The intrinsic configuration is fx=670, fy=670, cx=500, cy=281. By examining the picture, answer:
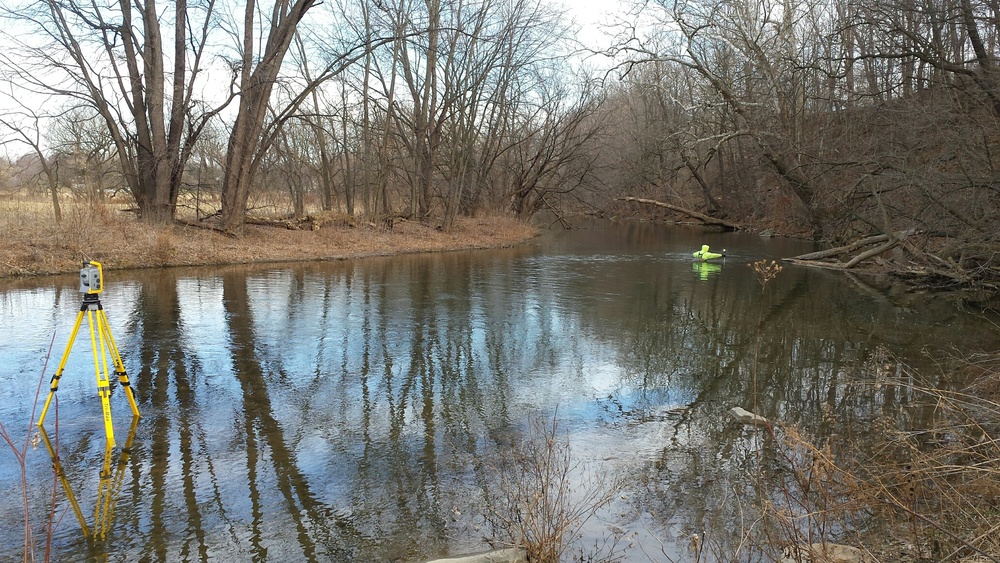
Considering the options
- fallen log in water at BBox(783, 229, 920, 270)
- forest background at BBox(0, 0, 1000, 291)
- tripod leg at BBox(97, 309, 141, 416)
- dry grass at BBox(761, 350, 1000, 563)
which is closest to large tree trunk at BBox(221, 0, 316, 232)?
forest background at BBox(0, 0, 1000, 291)

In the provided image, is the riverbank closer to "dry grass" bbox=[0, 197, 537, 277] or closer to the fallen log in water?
"dry grass" bbox=[0, 197, 537, 277]

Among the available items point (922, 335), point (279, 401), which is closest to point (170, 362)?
point (279, 401)

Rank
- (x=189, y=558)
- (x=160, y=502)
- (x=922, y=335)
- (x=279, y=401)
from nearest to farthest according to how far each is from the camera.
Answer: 1. (x=189, y=558)
2. (x=160, y=502)
3. (x=279, y=401)
4. (x=922, y=335)

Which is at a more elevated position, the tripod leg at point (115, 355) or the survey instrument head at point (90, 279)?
the survey instrument head at point (90, 279)

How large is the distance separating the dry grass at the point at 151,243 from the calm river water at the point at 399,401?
4.47ft

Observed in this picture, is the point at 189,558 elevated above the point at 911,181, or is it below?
below

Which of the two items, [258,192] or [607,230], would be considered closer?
[258,192]

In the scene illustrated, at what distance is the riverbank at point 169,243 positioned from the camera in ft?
55.9

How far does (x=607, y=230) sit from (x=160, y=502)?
3924 centimetres

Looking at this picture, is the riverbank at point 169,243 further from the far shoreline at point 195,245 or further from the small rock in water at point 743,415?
the small rock in water at point 743,415

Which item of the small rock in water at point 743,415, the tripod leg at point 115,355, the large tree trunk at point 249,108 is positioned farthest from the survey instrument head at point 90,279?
the large tree trunk at point 249,108

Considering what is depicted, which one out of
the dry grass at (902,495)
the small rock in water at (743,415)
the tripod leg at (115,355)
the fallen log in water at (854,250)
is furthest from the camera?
the fallen log in water at (854,250)

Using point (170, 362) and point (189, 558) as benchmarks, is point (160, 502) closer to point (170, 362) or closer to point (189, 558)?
point (189, 558)

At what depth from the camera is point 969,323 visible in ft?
41.2
